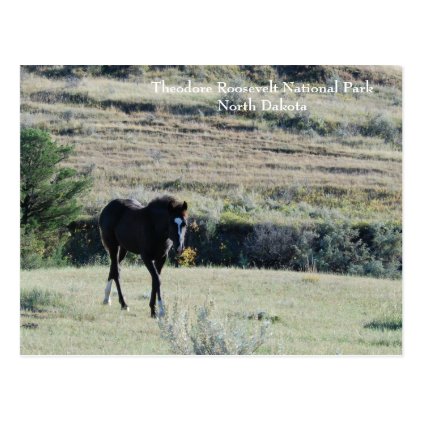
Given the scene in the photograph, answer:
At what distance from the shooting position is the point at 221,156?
16.3m

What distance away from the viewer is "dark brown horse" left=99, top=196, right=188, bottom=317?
13.3 m

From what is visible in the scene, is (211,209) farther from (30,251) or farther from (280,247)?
(30,251)

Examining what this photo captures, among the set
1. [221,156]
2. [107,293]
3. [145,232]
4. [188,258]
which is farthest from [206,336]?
[221,156]

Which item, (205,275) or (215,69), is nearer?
(215,69)

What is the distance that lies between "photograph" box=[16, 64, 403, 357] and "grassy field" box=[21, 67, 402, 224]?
1.1 inches

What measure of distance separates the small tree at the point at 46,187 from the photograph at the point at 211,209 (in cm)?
3

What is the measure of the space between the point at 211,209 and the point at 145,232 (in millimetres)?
2580

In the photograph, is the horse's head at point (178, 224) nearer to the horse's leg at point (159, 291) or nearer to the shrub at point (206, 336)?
the horse's leg at point (159, 291)

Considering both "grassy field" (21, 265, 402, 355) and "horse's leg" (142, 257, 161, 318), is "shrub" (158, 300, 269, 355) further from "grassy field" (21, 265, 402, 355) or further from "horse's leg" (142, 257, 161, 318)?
"horse's leg" (142, 257, 161, 318)

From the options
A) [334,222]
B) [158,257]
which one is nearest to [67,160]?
[158,257]

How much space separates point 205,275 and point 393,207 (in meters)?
3.49

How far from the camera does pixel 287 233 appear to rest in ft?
53.6

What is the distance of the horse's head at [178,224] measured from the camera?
1301 cm

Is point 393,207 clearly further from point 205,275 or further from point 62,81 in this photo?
point 62,81
